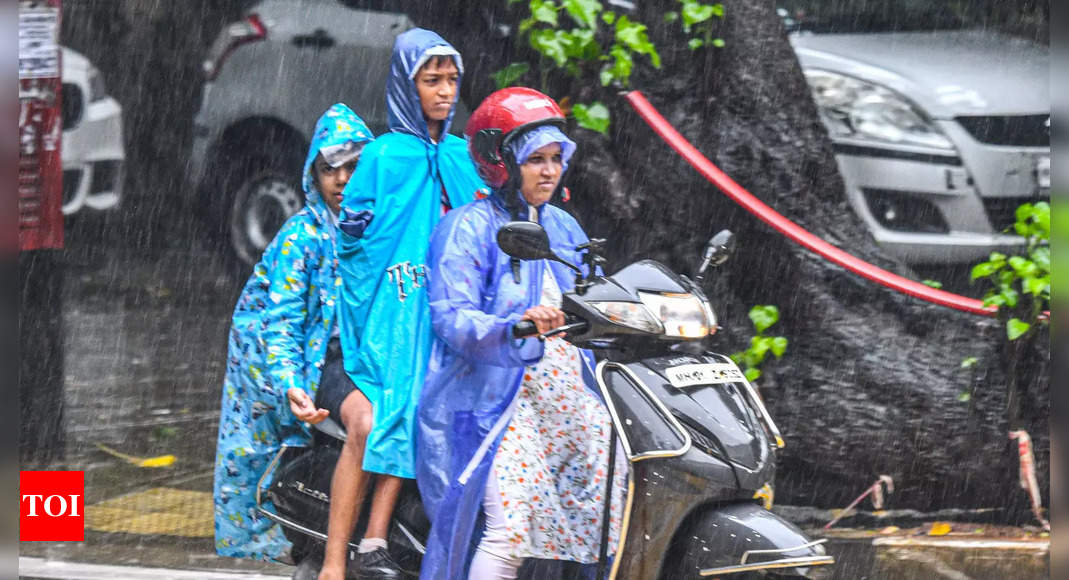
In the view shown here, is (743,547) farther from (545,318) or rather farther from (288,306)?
(288,306)

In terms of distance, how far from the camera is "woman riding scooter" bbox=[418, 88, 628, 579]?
137 inches

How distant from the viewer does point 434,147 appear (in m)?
3.91

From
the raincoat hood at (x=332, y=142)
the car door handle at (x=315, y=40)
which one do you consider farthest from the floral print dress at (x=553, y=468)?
the car door handle at (x=315, y=40)

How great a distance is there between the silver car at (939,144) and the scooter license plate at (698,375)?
480cm

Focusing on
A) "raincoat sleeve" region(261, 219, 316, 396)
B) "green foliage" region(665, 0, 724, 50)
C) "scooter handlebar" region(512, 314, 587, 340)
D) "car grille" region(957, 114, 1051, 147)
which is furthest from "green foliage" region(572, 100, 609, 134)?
"car grille" region(957, 114, 1051, 147)

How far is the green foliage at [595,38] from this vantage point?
19.4 ft

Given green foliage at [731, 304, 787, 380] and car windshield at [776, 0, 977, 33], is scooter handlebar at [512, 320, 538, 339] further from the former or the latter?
car windshield at [776, 0, 977, 33]

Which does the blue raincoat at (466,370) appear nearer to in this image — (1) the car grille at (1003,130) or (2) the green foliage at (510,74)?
(2) the green foliage at (510,74)

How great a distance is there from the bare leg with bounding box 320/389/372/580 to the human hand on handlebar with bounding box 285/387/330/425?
80 mm

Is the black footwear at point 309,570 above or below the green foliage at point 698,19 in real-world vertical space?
below

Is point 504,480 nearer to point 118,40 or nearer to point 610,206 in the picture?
point 610,206

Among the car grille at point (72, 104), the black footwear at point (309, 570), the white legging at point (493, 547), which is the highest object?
the car grille at point (72, 104)

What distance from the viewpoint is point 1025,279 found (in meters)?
5.50

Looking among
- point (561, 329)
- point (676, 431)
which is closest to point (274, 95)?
point (561, 329)
